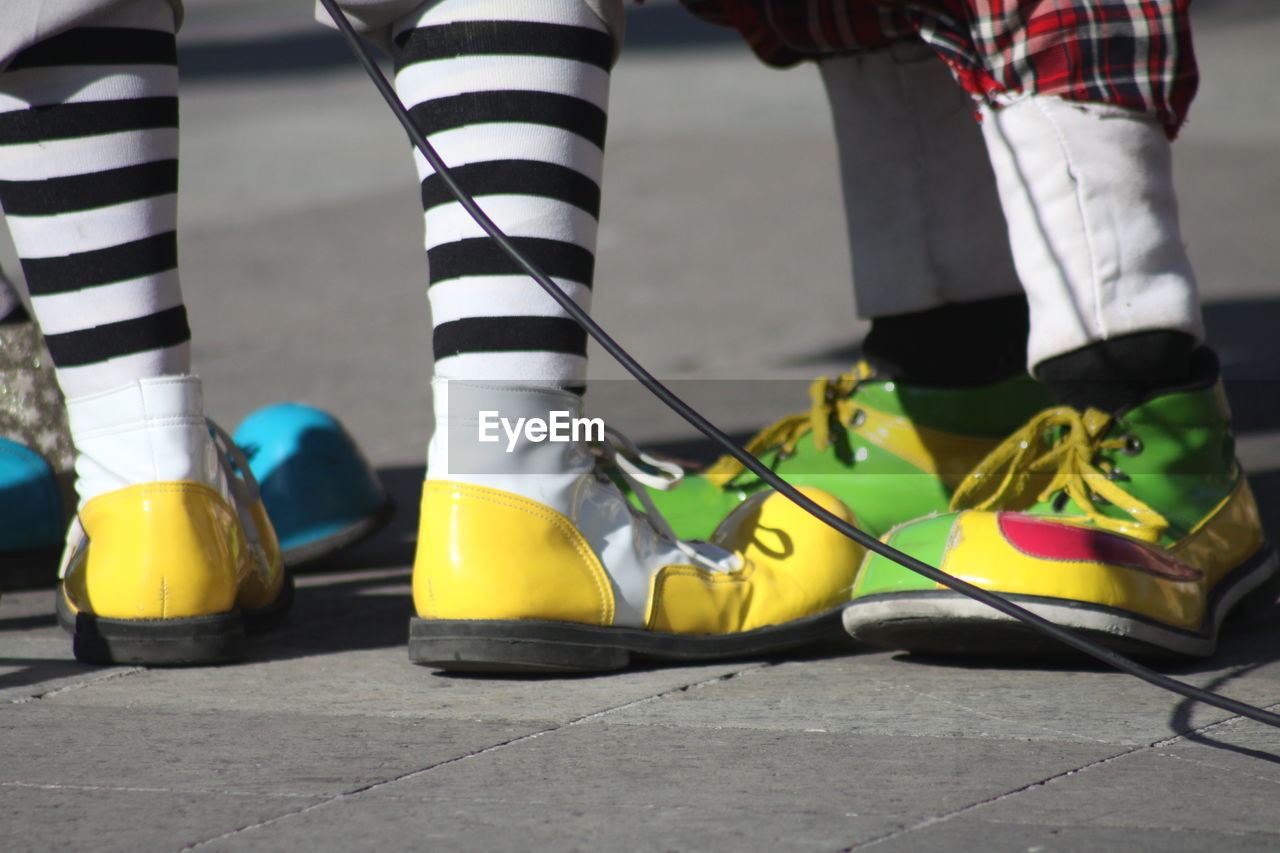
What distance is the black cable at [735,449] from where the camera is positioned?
47.9 inches

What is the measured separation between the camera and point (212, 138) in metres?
7.25

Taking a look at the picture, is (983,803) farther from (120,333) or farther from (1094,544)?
(120,333)

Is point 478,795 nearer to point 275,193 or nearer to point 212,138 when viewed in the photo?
point 275,193

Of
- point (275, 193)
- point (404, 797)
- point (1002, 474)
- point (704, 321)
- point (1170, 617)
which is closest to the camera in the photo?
point (404, 797)

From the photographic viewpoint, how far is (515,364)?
1403 millimetres

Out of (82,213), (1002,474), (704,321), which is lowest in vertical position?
(704,321)

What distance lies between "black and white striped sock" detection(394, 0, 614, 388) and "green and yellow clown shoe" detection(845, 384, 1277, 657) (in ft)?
1.23

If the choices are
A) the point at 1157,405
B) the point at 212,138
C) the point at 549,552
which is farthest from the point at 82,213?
the point at 212,138

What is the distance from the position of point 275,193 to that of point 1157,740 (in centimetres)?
523

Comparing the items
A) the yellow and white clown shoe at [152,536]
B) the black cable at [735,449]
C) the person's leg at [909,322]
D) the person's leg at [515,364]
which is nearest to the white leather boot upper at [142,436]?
the yellow and white clown shoe at [152,536]

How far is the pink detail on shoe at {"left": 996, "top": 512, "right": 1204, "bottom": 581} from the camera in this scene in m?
1.39

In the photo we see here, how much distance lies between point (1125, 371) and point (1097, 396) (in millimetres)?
39

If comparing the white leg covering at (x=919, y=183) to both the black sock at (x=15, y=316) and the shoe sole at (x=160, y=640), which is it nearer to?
the shoe sole at (x=160, y=640)

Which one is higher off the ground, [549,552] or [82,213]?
[82,213]
